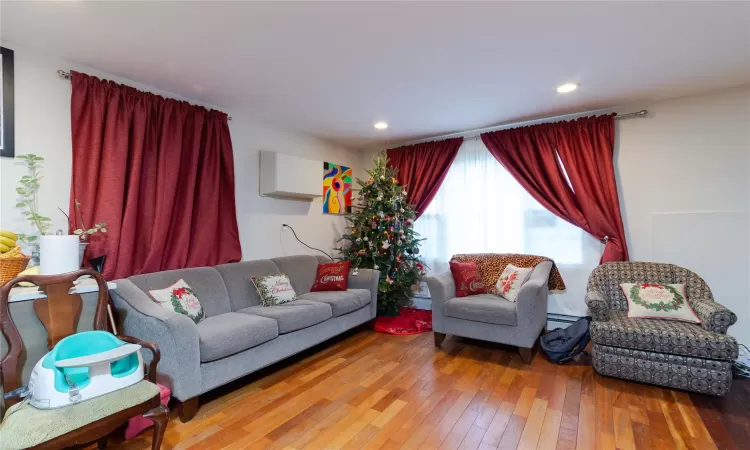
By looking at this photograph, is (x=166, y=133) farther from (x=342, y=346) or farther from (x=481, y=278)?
(x=481, y=278)

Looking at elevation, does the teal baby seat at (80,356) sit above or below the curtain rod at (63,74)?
below

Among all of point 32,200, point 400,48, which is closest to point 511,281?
point 400,48

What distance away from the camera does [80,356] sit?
156cm

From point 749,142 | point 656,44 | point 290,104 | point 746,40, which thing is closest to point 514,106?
point 656,44

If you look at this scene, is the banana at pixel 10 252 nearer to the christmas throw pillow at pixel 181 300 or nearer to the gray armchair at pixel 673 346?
the christmas throw pillow at pixel 181 300

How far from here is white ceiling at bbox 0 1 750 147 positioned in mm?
1868

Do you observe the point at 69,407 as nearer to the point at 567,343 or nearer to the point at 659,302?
the point at 567,343

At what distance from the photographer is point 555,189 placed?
371cm

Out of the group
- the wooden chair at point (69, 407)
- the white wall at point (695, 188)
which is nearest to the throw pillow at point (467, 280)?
the white wall at point (695, 188)

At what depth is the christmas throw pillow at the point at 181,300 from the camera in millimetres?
2455

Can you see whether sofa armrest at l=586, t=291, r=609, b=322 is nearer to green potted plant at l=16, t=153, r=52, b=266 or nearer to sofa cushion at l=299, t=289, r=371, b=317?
sofa cushion at l=299, t=289, r=371, b=317

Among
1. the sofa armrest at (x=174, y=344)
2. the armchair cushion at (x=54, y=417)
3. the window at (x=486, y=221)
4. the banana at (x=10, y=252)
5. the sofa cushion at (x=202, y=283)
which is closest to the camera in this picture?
the armchair cushion at (x=54, y=417)

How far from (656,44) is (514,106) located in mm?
1272

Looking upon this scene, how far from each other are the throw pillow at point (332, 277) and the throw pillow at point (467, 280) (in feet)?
3.85
